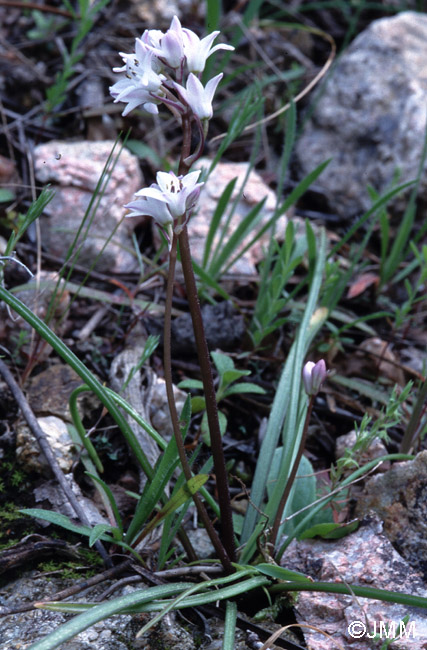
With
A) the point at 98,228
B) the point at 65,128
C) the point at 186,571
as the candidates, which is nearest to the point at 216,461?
the point at 186,571

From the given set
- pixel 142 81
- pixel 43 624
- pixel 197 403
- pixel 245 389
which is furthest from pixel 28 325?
pixel 142 81

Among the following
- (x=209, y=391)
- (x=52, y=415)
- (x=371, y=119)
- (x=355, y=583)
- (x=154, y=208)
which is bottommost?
(x=355, y=583)

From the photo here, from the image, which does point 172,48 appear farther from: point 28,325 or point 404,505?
point 404,505

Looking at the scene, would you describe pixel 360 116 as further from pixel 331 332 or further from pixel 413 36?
pixel 331 332

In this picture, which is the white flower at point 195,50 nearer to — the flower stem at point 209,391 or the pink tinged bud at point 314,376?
the flower stem at point 209,391

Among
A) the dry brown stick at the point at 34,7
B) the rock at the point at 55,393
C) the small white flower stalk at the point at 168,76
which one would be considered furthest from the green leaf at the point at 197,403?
the dry brown stick at the point at 34,7
